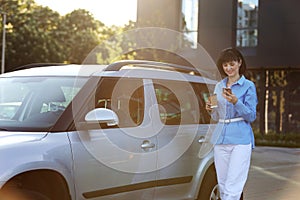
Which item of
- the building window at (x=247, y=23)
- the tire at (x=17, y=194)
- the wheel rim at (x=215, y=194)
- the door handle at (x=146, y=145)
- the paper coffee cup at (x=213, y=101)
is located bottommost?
the wheel rim at (x=215, y=194)

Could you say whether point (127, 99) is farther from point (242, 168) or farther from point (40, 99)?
point (242, 168)

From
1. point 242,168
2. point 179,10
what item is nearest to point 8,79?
point 242,168

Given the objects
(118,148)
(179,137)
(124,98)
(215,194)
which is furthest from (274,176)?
(118,148)

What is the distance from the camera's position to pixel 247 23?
22.3 m

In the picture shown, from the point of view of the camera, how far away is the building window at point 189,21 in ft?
76.8

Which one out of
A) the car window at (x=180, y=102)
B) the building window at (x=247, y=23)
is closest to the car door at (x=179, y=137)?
the car window at (x=180, y=102)

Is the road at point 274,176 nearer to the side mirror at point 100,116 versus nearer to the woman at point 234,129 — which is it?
the woman at point 234,129

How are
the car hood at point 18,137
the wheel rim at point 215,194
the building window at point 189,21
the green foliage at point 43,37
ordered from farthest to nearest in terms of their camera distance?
the green foliage at point 43,37 < the building window at point 189,21 < the wheel rim at point 215,194 < the car hood at point 18,137

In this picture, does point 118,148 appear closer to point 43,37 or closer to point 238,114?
point 238,114

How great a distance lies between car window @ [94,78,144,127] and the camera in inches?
205

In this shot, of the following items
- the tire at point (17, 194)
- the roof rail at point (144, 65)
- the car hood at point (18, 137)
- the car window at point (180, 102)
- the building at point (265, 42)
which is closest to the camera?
the tire at point (17, 194)

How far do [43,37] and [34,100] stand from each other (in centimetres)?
4422

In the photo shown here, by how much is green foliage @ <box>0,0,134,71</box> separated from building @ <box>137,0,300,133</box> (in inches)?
862

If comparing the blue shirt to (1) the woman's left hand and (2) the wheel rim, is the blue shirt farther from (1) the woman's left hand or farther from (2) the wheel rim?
(2) the wheel rim
